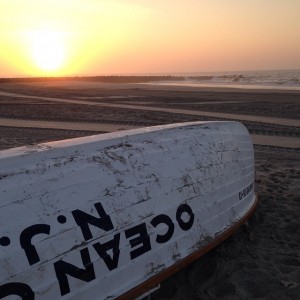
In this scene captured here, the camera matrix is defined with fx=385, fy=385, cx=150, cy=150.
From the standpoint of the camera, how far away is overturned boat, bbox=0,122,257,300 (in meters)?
2.66

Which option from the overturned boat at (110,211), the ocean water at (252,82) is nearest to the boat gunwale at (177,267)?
the overturned boat at (110,211)

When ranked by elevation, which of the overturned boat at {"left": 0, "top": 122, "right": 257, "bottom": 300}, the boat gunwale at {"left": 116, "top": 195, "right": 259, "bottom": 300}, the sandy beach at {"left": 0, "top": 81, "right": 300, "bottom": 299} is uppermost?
the overturned boat at {"left": 0, "top": 122, "right": 257, "bottom": 300}

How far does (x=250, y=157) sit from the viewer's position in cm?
525

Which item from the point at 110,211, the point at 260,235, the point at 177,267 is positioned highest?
the point at 110,211

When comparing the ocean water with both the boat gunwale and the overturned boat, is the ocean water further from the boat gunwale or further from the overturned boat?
the overturned boat

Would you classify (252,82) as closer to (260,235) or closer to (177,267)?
(260,235)

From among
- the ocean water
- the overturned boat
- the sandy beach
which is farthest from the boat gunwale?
the ocean water

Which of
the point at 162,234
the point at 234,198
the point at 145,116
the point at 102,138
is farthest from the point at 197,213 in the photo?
the point at 145,116

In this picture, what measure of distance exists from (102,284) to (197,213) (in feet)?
4.27

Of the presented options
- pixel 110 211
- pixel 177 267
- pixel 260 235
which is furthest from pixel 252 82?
pixel 110 211

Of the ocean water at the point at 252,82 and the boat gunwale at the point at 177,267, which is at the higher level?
the boat gunwale at the point at 177,267

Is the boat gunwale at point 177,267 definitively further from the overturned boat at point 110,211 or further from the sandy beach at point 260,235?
the sandy beach at point 260,235

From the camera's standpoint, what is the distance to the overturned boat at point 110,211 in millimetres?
2656

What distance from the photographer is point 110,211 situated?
313 centimetres
